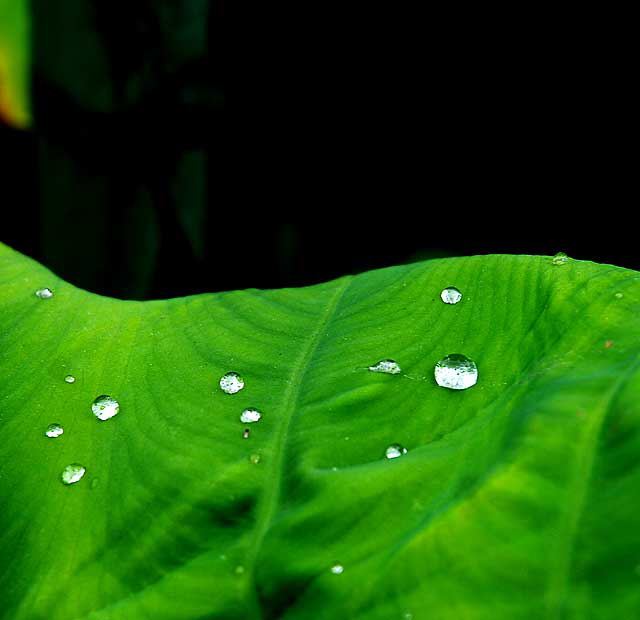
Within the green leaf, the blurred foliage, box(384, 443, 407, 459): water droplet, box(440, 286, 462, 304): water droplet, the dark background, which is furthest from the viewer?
the dark background

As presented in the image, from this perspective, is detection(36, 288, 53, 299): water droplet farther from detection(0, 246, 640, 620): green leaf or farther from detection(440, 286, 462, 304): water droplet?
detection(440, 286, 462, 304): water droplet

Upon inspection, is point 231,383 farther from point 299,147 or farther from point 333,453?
point 299,147

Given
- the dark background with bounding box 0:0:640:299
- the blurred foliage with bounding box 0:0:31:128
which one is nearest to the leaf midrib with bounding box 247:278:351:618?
the blurred foliage with bounding box 0:0:31:128

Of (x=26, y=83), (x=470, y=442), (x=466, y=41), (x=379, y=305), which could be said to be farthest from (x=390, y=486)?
(x=466, y=41)

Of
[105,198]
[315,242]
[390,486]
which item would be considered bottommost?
[315,242]

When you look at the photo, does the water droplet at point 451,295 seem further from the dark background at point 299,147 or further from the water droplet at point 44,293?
the dark background at point 299,147

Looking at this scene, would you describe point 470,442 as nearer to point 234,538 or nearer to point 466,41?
point 234,538

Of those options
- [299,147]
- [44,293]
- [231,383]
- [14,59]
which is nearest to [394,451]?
[231,383]
